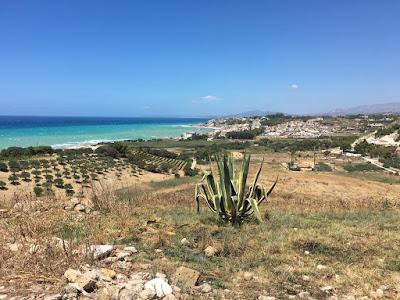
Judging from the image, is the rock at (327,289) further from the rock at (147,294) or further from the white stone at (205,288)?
the rock at (147,294)

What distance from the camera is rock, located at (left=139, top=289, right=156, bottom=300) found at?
3036mm

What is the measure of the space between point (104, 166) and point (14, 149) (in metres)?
13.5

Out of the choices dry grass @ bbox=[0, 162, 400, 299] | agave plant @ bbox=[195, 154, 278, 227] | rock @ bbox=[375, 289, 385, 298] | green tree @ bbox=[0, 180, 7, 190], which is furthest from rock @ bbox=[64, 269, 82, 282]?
green tree @ bbox=[0, 180, 7, 190]

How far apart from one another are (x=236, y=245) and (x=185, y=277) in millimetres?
1567

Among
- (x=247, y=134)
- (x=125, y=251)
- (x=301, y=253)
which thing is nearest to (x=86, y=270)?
(x=125, y=251)

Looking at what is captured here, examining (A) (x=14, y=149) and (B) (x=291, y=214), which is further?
(A) (x=14, y=149)

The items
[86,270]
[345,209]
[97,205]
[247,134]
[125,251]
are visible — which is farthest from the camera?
[247,134]

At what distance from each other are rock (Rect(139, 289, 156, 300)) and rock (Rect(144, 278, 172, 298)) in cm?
4

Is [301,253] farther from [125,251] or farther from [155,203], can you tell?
[155,203]

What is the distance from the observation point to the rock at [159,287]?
3.16 meters

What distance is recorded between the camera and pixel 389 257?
15.8ft

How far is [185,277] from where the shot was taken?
3699mm

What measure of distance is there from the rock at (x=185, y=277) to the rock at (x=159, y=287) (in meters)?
0.27

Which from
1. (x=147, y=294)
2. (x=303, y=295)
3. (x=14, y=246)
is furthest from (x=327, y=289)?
(x=14, y=246)
